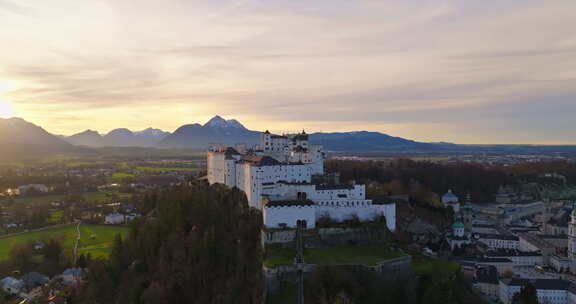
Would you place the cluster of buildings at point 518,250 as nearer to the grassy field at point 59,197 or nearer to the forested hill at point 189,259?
the forested hill at point 189,259

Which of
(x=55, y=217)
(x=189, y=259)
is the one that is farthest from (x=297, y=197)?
(x=55, y=217)

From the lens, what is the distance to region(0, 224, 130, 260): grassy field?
45125 millimetres

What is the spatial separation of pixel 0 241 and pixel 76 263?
13.5 m

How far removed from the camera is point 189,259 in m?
29.8

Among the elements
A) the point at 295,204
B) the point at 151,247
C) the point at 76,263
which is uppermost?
the point at 295,204

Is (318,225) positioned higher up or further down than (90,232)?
higher up

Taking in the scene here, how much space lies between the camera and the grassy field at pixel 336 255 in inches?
1110

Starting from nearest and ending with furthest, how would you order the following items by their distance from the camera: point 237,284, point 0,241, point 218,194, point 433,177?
point 237,284, point 218,194, point 0,241, point 433,177

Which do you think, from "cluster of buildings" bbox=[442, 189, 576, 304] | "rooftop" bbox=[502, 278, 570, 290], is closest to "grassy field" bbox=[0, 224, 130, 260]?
"cluster of buildings" bbox=[442, 189, 576, 304]

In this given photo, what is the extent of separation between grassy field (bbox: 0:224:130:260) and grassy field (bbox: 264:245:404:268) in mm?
19958

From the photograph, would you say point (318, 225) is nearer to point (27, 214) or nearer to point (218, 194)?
point (218, 194)

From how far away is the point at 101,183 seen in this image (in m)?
94.6

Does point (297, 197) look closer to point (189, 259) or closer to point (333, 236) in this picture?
point (333, 236)

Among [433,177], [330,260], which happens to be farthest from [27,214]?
[433,177]
